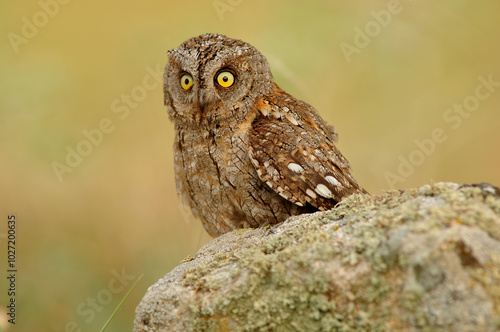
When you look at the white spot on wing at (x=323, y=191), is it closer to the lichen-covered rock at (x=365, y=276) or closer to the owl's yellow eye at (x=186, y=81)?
the lichen-covered rock at (x=365, y=276)

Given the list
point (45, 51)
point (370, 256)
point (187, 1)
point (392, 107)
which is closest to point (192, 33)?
point (187, 1)

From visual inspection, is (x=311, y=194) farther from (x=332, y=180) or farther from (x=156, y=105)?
(x=156, y=105)

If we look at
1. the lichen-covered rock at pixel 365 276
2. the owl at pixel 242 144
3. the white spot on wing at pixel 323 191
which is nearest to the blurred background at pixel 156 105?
the owl at pixel 242 144

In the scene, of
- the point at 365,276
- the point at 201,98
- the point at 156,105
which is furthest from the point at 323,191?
the point at 156,105

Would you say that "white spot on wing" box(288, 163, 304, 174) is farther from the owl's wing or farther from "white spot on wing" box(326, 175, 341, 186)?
"white spot on wing" box(326, 175, 341, 186)

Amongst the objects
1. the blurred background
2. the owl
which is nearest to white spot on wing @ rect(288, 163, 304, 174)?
the owl

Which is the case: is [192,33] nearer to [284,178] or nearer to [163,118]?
[163,118]
